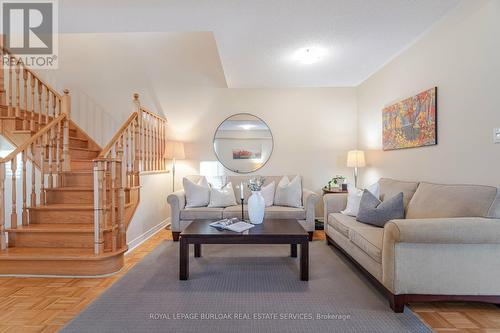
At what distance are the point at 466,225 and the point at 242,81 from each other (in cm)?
341

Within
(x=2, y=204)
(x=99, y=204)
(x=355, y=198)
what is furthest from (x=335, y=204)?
(x=2, y=204)

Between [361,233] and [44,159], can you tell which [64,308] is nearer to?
[44,159]

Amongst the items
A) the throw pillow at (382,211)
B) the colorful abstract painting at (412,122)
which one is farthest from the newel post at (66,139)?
the colorful abstract painting at (412,122)

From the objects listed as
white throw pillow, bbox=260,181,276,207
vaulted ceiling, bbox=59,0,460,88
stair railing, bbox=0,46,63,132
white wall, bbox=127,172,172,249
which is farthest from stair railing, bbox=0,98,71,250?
white throw pillow, bbox=260,181,276,207

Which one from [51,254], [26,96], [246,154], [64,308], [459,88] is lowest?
[64,308]

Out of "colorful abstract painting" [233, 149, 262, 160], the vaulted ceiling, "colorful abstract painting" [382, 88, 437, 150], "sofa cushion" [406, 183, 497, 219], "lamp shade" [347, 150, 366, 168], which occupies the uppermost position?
the vaulted ceiling

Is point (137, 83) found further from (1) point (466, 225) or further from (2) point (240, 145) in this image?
(1) point (466, 225)

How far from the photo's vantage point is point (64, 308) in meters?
1.97

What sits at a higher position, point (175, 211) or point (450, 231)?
point (450, 231)

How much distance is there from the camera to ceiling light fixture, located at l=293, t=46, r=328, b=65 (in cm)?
312

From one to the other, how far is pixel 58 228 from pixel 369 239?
9.95 feet

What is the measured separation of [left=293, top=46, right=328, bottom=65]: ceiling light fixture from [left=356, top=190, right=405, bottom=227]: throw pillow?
1.78 m

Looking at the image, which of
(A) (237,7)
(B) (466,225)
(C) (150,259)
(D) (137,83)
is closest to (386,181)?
(B) (466,225)

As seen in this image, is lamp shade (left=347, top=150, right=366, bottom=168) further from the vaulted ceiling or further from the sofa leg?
the sofa leg
